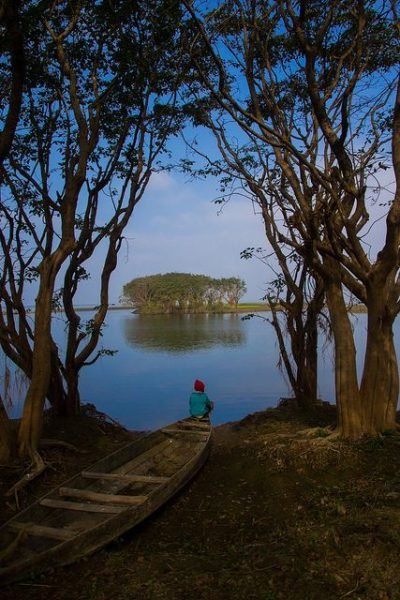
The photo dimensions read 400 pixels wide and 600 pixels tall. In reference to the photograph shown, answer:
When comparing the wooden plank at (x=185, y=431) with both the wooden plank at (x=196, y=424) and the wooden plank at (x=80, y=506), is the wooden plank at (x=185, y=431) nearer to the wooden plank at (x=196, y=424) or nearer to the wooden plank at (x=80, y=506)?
the wooden plank at (x=196, y=424)

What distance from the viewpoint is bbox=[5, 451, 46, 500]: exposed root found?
6.11 metres

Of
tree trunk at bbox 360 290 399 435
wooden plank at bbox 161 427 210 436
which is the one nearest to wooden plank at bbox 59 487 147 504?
wooden plank at bbox 161 427 210 436

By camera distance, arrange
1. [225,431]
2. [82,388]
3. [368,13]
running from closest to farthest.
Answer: [368,13]
[225,431]
[82,388]

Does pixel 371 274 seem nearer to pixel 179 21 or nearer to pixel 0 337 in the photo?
pixel 179 21

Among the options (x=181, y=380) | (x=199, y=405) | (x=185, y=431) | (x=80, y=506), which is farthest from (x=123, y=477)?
(x=181, y=380)

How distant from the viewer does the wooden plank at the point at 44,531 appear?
471 cm

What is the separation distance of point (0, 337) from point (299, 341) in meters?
6.07

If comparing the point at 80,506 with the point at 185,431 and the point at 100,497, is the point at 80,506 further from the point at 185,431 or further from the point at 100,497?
the point at 185,431

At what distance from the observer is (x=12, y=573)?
4.13 m

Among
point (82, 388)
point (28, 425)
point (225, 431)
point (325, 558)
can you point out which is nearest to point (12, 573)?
point (325, 558)

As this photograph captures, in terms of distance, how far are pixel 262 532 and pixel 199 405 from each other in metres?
4.71

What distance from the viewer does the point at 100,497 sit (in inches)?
223

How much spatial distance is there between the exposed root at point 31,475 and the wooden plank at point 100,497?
2.23 feet

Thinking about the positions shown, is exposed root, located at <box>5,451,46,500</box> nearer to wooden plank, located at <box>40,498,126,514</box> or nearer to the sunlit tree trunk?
the sunlit tree trunk
